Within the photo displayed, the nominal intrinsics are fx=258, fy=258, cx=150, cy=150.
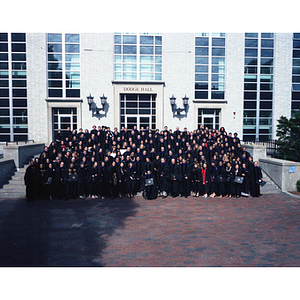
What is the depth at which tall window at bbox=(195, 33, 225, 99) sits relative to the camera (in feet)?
67.1

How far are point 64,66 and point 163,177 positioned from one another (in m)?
13.5

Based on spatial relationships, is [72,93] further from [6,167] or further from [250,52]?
[250,52]

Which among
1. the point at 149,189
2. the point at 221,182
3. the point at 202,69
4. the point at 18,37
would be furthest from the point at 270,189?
the point at 18,37

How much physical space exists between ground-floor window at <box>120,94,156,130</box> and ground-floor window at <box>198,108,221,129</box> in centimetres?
381

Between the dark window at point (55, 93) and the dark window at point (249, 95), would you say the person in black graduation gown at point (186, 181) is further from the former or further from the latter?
the dark window at point (55, 93)

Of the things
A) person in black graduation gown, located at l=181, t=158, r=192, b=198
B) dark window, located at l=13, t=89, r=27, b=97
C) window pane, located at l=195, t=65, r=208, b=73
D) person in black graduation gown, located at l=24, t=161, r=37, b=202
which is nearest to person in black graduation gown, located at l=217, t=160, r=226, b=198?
person in black graduation gown, located at l=181, t=158, r=192, b=198

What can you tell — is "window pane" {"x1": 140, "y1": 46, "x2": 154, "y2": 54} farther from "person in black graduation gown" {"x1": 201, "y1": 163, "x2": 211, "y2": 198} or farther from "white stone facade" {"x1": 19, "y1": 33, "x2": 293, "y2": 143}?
"person in black graduation gown" {"x1": 201, "y1": 163, "x2": 211, "y2": 198}

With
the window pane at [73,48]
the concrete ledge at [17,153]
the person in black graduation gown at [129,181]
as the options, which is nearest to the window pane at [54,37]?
the window pane at [73,48]

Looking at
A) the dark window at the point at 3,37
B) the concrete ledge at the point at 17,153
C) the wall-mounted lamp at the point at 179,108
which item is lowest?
the concrete ledge at the point at 17,153

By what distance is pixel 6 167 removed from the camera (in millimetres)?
12883

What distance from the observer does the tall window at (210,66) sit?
67.1 feet

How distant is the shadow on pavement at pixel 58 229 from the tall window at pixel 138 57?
12204 millimetres

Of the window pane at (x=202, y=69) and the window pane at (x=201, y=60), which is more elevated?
the window pane at (x=201, y=60)

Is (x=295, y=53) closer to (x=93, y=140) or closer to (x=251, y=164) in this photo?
(x=251, y=164)
